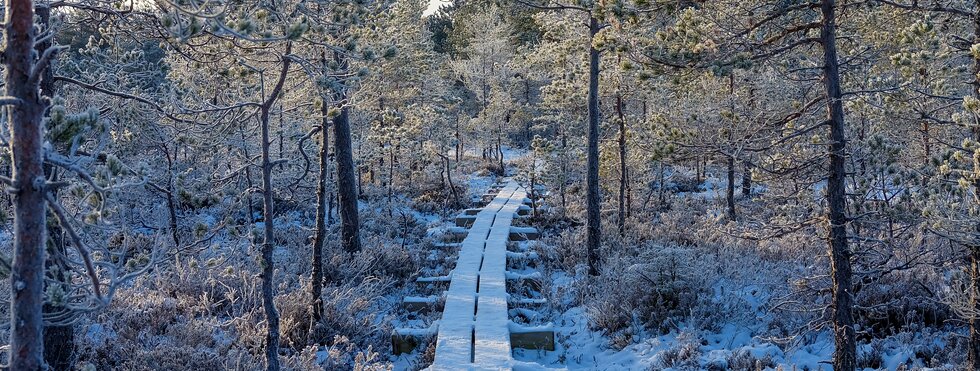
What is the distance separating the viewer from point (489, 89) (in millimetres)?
40062

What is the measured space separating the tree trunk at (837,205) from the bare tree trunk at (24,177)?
573cm

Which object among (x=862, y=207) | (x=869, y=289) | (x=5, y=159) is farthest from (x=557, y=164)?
(x=5, y=159)

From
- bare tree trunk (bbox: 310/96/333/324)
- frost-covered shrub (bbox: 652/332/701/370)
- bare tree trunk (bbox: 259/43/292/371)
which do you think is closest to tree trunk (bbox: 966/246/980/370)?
frost-covered shrub (bbox: 652/332/701/370)

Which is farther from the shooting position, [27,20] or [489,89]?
[489,89]

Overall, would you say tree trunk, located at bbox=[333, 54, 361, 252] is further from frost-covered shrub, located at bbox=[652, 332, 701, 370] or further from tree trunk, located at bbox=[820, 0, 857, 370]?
tree trunk, located at bbox=[820, 0, 857, 370]

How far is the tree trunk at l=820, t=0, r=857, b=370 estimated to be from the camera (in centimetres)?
555

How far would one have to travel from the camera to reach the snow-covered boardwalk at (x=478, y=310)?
702 centimetres

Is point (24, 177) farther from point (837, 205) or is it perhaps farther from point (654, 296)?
point (654, 296)

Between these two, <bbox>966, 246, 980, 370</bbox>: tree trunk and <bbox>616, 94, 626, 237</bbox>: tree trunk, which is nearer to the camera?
<bbox>966, 246, 980, 370</bbox>: tree trunk

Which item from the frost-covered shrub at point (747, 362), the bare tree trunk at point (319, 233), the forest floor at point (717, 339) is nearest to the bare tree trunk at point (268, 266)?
the bare tree trunk at point (319, 233)

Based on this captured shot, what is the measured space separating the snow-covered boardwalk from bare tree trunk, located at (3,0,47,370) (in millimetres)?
4633

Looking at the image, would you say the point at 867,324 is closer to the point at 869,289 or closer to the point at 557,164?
the point at 869,289

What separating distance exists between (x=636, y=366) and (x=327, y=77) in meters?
4.91

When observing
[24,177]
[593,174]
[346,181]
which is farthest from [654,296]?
[24,177]
